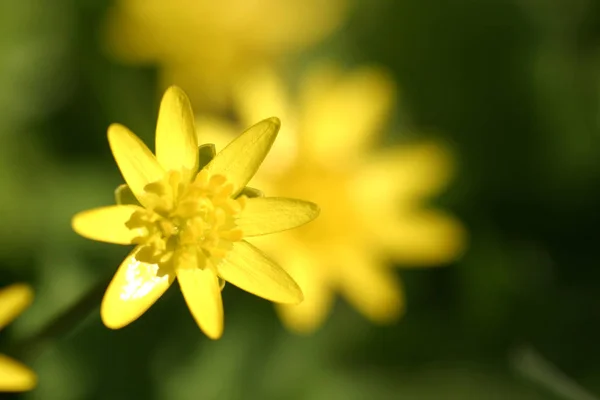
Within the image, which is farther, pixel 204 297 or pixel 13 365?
pixel 204 297

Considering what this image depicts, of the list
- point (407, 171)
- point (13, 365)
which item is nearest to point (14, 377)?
point (13, 365)

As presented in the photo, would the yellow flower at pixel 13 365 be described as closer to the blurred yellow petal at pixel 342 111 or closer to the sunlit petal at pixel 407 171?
the blurred yellow petal at pixel 342 111

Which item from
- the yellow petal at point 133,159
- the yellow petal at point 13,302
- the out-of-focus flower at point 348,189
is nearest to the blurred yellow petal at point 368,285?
the out-of-focus flower at point 348,189

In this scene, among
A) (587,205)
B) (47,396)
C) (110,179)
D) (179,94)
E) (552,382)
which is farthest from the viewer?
(587,205)

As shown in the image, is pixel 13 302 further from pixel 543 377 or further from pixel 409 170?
pixel 409 170

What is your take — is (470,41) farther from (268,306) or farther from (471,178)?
(268,306)

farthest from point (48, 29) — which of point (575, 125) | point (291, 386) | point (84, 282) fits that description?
point (575, 125)
